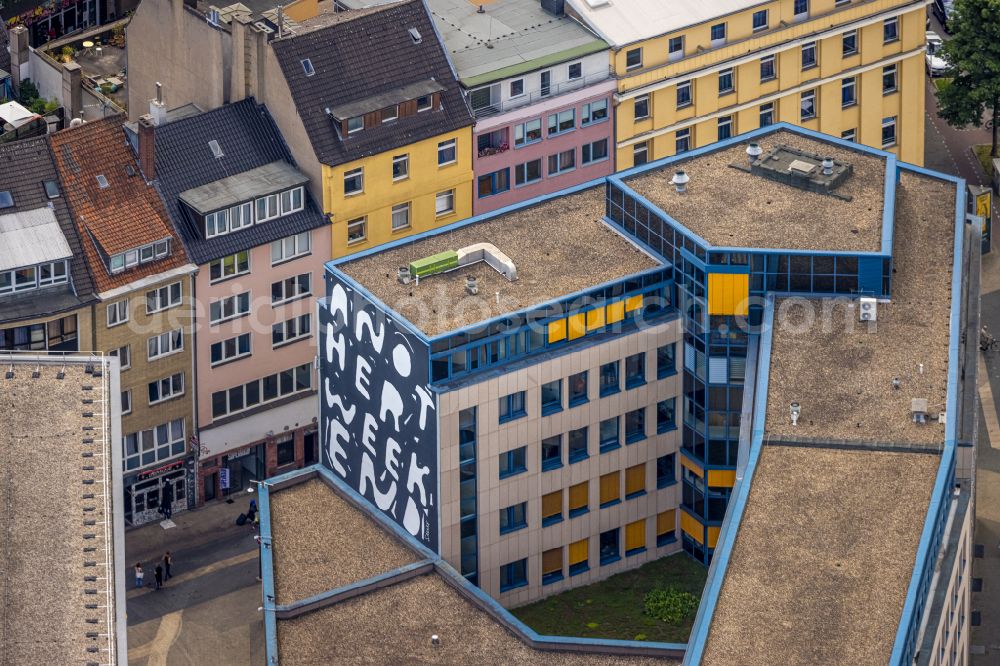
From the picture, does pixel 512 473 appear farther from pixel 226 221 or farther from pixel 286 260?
pixel 226 221

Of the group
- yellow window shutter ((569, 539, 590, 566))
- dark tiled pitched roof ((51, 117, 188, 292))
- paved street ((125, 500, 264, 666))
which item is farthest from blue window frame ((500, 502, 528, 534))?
dark tiled pitched roof ((51, 117, 188, 292))

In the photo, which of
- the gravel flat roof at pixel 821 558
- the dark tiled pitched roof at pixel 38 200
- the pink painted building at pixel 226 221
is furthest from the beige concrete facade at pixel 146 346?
the gravel flat roof at pixel 821 558

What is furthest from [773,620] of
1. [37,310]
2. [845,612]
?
[37,310]

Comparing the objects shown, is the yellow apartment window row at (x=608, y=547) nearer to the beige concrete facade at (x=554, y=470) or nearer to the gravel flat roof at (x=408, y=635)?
the beige concrete facade at (x=554, y=470)

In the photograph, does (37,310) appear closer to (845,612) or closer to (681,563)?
(681,563)

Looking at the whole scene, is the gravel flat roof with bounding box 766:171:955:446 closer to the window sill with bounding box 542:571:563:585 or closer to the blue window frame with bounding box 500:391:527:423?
the blue window frame with bounding box 500:391:527:423

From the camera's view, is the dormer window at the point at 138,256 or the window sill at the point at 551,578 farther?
the dormer window at the point at 138,256
